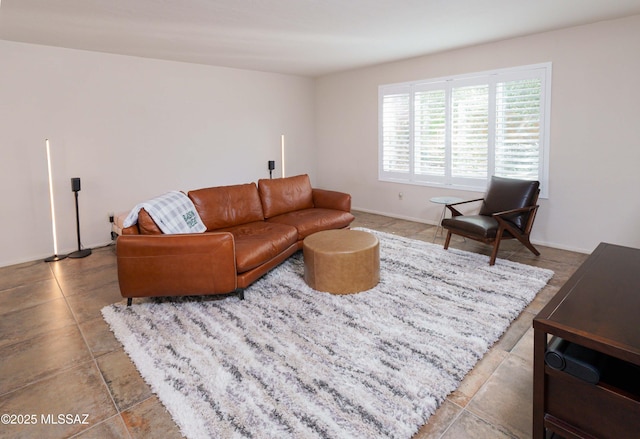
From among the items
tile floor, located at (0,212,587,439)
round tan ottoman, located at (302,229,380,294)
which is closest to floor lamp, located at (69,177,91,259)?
tile floor, located at (0,212,587,439)

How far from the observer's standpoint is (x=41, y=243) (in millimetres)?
4578

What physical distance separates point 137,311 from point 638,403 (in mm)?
3185

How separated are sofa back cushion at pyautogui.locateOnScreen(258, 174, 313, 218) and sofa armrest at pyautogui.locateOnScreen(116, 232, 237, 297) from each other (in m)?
1.62

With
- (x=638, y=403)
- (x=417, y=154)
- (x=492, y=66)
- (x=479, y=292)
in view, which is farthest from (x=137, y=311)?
(x=492, y=66)

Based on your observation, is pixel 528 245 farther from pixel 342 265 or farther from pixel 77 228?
pixel 77 228

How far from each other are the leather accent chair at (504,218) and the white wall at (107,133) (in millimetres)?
3740

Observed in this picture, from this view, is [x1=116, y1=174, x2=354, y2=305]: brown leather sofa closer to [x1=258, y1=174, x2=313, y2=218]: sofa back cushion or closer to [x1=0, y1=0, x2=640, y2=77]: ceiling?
[x1=258, y1=174, x2=313, y2=218]: sofa back cushion

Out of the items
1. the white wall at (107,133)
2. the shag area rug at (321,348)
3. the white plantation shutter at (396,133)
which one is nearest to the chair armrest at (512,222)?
the shag area rug at (321,348)

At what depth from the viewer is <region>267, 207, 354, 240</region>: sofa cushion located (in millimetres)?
4160

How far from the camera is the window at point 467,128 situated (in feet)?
14.7

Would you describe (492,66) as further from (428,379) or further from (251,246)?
(428,379)

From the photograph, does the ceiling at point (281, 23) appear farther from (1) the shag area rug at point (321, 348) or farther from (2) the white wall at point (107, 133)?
(1) the shag area rug at point (321, 348)

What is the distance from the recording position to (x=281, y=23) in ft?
11.9

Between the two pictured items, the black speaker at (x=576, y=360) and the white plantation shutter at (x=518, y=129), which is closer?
the black speaker at (x=576, y=360)
